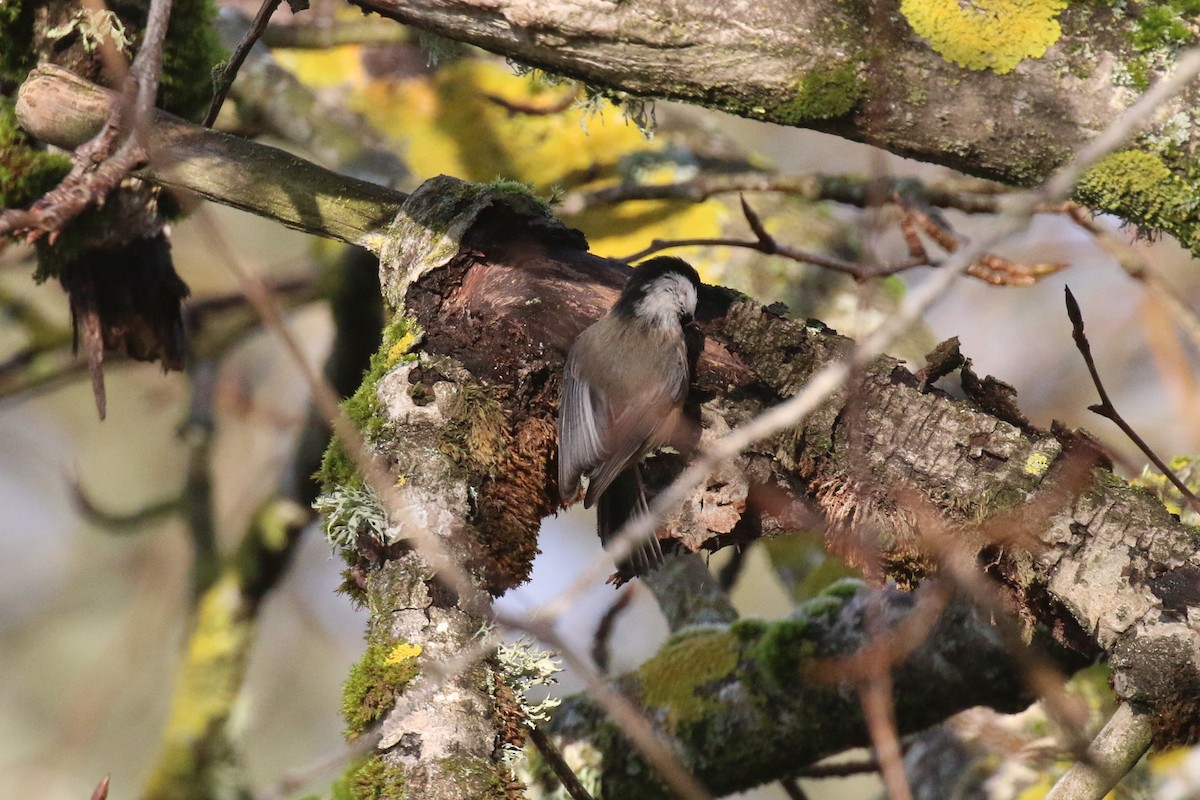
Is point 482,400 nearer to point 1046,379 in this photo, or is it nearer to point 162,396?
point 162,396

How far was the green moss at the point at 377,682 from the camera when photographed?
1.71m

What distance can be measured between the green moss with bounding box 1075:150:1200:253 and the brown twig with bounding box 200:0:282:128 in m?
1.68

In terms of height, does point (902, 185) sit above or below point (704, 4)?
above

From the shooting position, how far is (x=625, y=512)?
2.28 metres

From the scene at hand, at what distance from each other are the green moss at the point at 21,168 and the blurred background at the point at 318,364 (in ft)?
3.61

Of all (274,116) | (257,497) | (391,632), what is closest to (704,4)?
(391,632)

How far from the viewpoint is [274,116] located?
4.11 m

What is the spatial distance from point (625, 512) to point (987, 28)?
3.86ft

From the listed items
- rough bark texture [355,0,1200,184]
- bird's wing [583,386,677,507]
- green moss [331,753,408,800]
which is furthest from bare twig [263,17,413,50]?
green moss [331,753,408,800]

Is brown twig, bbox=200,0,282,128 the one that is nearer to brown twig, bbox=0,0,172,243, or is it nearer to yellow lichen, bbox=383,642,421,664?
brown twig, bbox=0,0,172,243

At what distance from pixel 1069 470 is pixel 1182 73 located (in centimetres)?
115

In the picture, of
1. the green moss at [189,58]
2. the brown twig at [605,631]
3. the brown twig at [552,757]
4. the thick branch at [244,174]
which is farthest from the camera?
the brown twig at [605,631]

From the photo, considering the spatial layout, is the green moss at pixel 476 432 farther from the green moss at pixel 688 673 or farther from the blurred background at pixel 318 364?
the green moss at pixel 688 673

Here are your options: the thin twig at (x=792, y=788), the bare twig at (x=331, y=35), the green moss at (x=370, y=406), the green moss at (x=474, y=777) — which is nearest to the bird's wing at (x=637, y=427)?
the green moss at (x=370, y=406)
